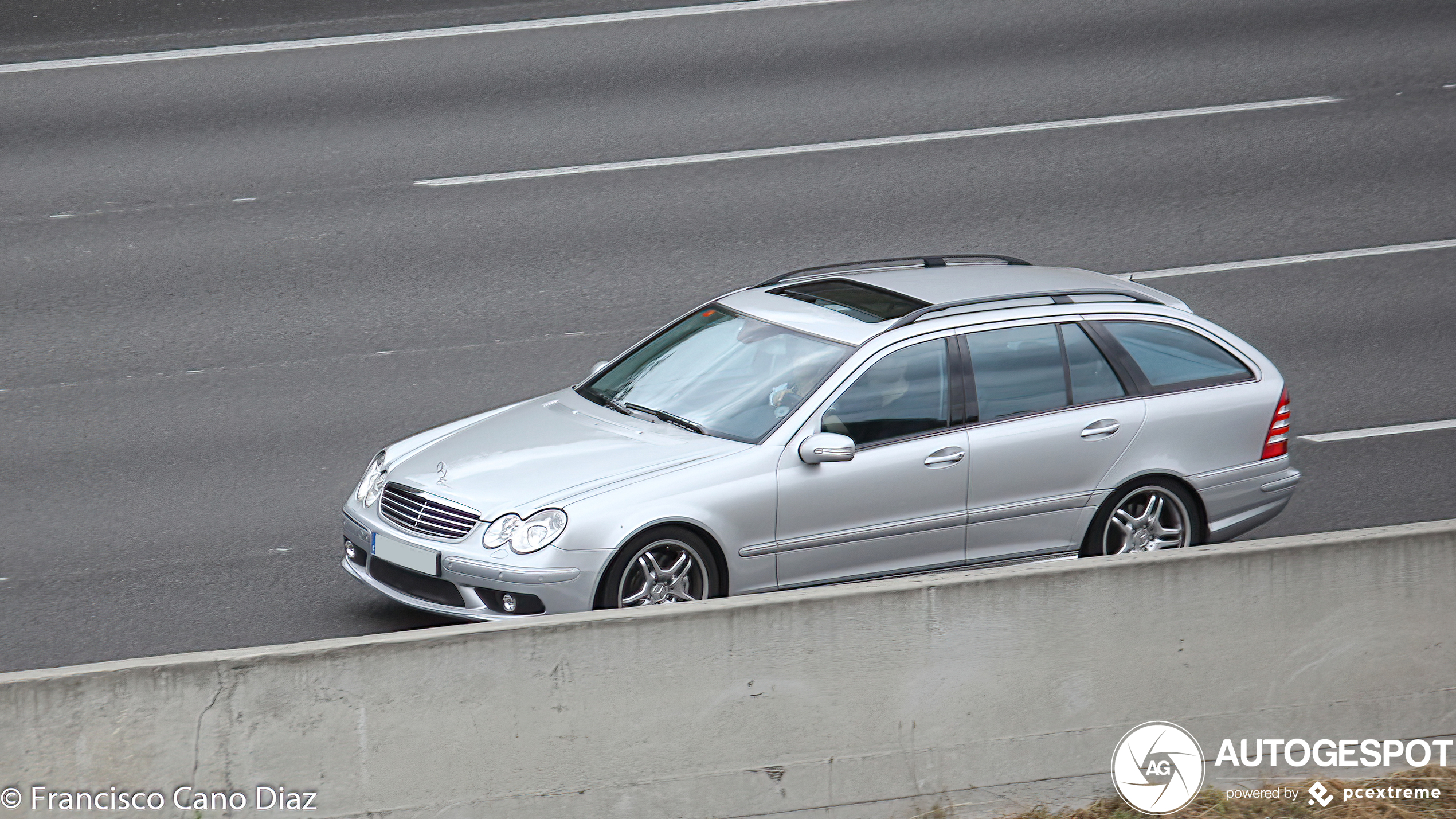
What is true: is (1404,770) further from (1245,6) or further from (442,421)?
(1245,6)

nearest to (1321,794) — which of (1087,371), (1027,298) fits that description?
(1087,371)

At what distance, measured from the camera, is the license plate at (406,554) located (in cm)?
638

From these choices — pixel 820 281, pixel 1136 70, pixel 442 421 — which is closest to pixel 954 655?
pixel 820 281

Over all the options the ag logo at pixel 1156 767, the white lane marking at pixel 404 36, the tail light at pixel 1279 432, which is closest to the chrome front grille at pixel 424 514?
the ag logo at pixel 1156 767

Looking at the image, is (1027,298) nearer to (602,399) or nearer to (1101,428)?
(1101,428)

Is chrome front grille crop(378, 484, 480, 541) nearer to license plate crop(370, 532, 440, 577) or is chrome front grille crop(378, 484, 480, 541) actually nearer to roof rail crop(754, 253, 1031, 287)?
license plate crop(370, 532, 440, 577)

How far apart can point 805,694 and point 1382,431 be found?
624 centimetres

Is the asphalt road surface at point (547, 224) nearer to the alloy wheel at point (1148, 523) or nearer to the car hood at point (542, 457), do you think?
the car hood at point (542, 457)

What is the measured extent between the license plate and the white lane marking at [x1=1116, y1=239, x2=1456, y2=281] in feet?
23.6

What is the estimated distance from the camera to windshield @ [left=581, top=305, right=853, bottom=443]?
6973 mm

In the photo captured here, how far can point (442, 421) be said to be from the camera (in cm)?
965

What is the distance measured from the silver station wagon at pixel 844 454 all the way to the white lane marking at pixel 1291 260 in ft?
13.3

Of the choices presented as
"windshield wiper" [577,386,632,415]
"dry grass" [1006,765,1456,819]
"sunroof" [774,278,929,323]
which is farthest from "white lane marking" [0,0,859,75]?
"dry grass" [1006,765,1456,819]

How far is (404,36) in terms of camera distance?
15.4 m
